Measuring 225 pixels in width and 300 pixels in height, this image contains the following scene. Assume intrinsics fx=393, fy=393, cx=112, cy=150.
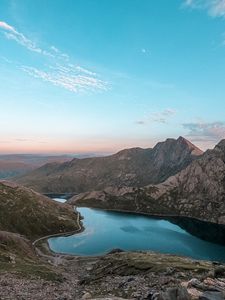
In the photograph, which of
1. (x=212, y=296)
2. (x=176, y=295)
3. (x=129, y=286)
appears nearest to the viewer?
(x=212, y=296)

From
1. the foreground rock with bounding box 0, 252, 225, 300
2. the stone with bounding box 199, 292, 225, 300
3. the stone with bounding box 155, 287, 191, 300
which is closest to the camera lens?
the stone with bounding box 199, 292, 225, 300

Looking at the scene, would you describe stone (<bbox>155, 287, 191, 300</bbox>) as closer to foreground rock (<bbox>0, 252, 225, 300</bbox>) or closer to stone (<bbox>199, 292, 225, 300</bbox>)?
foreground rock (<bbox>0, 252, 225, 300</bbox>)

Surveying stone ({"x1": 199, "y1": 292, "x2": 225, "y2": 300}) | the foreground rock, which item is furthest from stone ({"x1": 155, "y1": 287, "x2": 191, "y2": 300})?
stone ({"x1": 199, "y1": 292, "x2": 225, "y2": 300})

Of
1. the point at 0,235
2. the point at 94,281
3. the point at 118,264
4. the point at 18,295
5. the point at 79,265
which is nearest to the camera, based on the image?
the point at 18,295

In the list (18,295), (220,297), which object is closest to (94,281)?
(18,295)

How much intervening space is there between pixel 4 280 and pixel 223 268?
41795 millimetres

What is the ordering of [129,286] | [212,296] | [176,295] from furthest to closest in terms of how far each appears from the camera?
[129,286], [176,295], [212,296]

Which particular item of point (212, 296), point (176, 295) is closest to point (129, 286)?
point (176, 295)

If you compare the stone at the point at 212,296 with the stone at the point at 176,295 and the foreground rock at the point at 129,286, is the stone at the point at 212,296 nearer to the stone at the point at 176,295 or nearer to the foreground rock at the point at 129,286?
the foreground rock at the point at 129,286

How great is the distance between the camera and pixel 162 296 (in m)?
43.2

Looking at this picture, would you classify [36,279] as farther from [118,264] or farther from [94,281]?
[118,264]

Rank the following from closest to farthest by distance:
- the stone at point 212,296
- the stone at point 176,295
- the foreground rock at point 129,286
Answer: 1. the stone at point 212,296
2. the stone at point 176,295
3. the foreground rock at point 129,286

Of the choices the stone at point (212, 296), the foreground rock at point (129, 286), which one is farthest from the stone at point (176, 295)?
the stone at point (212, 296)

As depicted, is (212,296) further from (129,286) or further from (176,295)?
(129,286)
